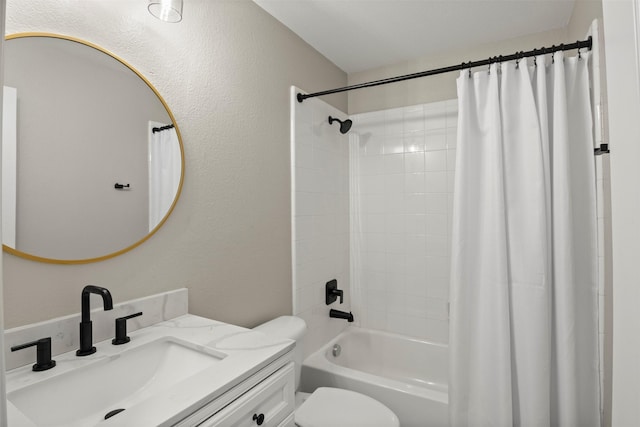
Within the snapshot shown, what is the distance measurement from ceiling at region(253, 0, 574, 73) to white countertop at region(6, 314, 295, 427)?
164 cm

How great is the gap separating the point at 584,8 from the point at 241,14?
1.61 meters

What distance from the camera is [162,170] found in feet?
4.34

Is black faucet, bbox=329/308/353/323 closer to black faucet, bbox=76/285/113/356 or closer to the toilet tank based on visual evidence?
the toilet tank

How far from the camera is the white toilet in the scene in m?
1.55

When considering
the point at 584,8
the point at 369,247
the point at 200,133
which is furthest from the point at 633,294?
the point at 369,247

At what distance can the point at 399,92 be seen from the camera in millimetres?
2559

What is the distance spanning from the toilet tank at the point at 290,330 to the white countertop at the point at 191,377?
1.60ft

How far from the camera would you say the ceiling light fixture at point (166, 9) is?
119 cm

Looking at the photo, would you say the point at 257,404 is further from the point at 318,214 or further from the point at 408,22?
the point at 408,22

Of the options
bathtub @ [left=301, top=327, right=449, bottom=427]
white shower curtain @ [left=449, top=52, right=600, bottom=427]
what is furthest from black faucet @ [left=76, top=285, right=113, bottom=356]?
white shower curtain @ [left=449, top=52, right=600, bottom=427]

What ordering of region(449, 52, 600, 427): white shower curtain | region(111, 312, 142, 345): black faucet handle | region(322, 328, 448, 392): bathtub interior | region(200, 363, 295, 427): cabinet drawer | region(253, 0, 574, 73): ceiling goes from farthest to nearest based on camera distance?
region(322, 328, 448, 392): bathtub interior < region(253, 0, 574, 73): ceiling < region(449, 52, 600, 427): white shower curtain < region(111, 312, 142, 345): black faucet handle < region(200, 363, 295, 427): cabinet drawer

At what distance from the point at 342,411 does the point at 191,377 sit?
40.2 inches

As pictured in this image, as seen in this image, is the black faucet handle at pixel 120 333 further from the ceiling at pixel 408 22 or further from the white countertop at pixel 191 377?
the ceiling at pixel 408 22

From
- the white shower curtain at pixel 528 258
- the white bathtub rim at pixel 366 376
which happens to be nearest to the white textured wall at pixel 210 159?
the white bathtub rim at pixel 366 376
